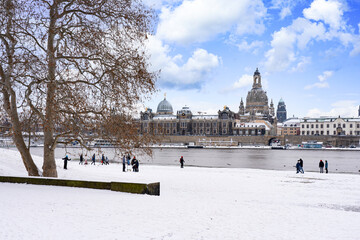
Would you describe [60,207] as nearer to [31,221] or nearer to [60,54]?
[31,221]

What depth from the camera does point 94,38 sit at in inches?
600

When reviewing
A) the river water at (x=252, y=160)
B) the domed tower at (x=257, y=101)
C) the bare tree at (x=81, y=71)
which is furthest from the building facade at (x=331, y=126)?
the bare tree at (x=81, y=71)

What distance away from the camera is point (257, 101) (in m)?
171

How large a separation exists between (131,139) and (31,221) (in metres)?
8.19

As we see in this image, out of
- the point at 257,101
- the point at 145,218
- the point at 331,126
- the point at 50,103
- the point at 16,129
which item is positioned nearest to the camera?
the point at 145,218

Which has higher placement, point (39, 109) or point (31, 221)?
point (39, 109)

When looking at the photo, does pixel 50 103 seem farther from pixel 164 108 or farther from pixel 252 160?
pixel 164 108

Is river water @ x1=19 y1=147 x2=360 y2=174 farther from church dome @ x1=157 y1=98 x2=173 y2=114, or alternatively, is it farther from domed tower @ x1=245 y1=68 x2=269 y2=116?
domed tower @ x1=245 y1=68 x2=269 y2=116

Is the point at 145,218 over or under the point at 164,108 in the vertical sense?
under

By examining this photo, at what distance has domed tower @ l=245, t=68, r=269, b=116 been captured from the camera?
169 meters

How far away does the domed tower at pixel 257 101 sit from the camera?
553 feet

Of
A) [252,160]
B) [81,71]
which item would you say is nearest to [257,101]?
[252,160]

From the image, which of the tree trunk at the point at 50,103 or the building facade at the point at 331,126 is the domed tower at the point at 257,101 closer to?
the building facade at the point at 331,126

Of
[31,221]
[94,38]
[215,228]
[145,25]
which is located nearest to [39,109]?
[94,38]
